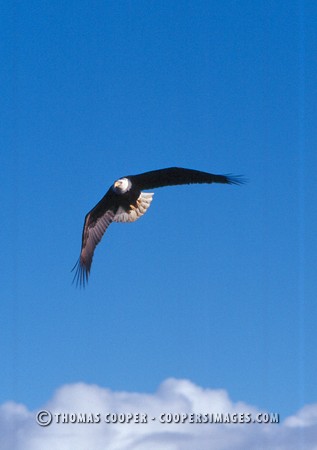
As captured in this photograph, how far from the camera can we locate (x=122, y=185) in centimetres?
1153

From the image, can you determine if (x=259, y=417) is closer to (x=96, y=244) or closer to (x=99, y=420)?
(x=99, y=420)

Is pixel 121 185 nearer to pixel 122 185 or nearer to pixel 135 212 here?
pixel 122 185

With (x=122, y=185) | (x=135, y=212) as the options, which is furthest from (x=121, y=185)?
(x=135, y=212)

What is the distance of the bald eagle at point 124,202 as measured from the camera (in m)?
11.1

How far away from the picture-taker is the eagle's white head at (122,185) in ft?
37.9

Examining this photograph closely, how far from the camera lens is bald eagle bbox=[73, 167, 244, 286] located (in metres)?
11.1

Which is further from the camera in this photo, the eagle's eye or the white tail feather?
the white tail feather

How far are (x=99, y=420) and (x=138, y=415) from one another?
413mm

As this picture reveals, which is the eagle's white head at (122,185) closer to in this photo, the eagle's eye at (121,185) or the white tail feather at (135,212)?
the eagle's eye at (121,185)

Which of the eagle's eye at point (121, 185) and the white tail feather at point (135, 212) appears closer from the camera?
the eagle's eye at point (121, 185)

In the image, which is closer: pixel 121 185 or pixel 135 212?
pixel 121 185

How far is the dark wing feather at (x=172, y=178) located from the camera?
10797mm

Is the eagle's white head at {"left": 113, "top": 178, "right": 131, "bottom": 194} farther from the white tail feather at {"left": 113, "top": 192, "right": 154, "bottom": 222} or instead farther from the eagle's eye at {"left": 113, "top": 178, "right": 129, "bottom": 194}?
the white tail feather at {"left": 113, "top": 192, "right": 154, "bottom": 222}

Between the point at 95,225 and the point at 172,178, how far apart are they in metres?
1.31
